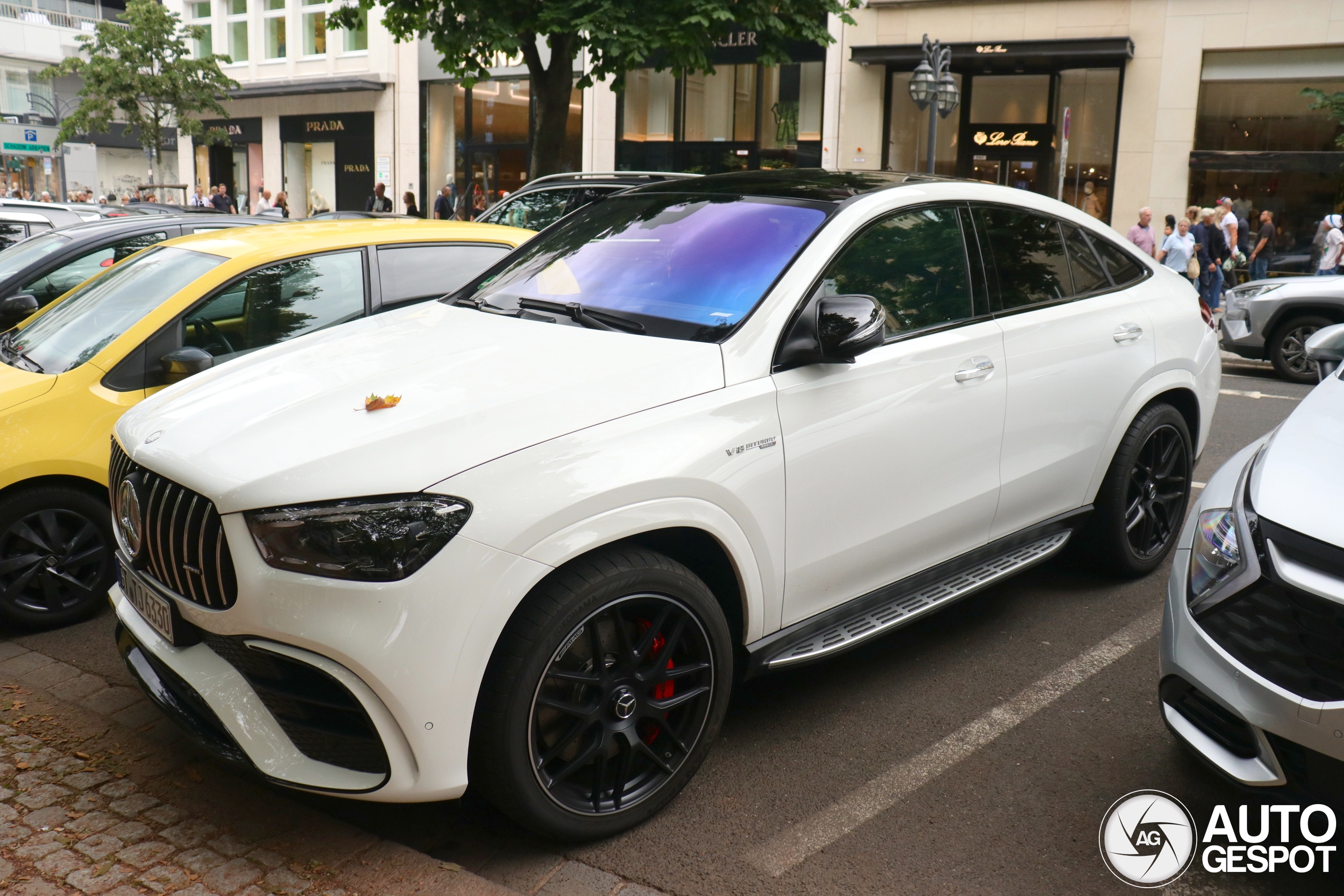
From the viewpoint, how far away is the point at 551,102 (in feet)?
43.0

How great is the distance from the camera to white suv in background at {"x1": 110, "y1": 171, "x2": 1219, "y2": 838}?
264 centimetres

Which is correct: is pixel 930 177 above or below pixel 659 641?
above

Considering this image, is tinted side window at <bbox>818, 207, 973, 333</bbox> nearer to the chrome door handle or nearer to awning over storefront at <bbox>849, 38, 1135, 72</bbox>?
the chrome door handle

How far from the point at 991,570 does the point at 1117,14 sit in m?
21.0

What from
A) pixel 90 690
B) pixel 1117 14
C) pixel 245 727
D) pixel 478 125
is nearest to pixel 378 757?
pixel 245 727

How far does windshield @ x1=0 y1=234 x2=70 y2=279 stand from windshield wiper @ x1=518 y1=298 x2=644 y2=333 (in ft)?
14.8

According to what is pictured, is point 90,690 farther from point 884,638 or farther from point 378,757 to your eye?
point 884,638

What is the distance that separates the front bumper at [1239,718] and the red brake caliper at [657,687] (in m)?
1.35

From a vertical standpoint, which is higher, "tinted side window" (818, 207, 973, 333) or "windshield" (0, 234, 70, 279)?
"tinted side window" (818, 207, 973, 333)

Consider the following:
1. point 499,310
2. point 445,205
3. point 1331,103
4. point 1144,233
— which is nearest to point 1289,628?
point 499,310

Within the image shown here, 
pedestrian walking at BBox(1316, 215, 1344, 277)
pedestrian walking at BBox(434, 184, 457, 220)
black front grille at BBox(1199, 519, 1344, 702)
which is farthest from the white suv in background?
pedestrian walking at BBox(434, 184, 457, 220)

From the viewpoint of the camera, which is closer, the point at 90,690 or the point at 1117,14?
the point at 90,690

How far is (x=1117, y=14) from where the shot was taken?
21641mm

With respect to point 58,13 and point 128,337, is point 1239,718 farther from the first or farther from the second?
point 58,13
